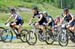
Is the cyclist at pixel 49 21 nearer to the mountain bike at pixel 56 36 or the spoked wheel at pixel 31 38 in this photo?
the mountain bike at pixel 56 36

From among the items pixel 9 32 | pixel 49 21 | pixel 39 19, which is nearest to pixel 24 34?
pixel 9 32

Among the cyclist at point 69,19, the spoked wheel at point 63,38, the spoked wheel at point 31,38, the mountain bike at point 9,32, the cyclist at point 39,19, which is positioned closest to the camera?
the spoked wheel at point 63,38

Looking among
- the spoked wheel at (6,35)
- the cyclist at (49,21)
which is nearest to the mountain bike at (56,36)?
the cyclist at (49,21)

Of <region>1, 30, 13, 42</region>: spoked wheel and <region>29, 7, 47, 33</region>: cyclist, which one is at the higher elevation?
<region>29, 7, 47, 33</region>: cyclist

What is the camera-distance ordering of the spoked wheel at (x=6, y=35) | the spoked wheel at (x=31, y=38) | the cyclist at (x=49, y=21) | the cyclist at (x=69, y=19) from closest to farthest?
the spoked wheel at (x=31, y=38), the cyclist at (x=69, y=19), the spoked wheel at (x=6, y=35), the cyclist at (x=49, y=21)

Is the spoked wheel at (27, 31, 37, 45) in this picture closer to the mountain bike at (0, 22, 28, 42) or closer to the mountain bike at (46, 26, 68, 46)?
the mountain bike at (0, 22, 28, 42)

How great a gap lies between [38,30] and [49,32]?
82 centimetres

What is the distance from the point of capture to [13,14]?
2378 cm

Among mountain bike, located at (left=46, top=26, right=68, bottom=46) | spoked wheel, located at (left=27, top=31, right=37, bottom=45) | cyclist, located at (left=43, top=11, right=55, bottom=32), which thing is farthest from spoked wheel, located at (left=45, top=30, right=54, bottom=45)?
spoked wheel, located at (left=27, top=31, right=37, bottom=45)

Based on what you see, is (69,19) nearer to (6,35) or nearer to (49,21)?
(49,21)

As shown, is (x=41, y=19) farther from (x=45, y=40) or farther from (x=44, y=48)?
(x=44, y=48)

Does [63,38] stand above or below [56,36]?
above

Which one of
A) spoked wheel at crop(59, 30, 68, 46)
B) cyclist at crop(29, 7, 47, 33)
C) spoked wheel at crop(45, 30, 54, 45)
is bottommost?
spoked wheel at crop(45, 30, 54, 45)

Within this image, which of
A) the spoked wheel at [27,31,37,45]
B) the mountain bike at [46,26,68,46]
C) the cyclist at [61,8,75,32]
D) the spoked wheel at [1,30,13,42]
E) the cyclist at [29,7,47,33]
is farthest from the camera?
the spoked wheel at [1,30,13,42]
